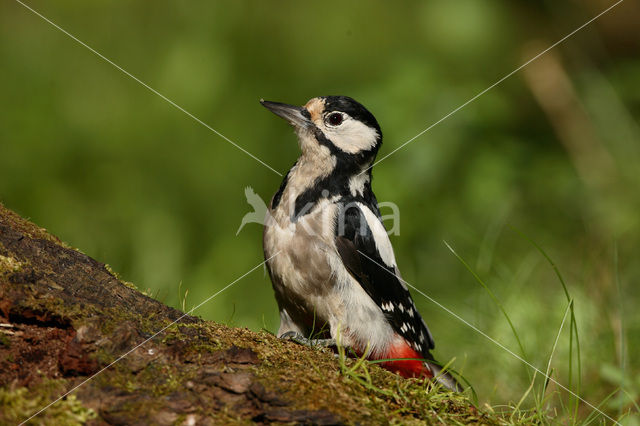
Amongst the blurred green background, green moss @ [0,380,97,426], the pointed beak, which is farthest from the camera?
the blurred green background

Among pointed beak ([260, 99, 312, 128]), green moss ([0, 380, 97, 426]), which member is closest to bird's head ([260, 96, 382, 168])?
pointed beak ([260, 99, 312, 128])

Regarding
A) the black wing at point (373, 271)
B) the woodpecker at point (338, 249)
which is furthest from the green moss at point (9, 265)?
the black wing at point (373, 271)

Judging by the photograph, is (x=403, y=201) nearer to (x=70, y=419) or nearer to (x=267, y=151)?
(x=267, y=151)

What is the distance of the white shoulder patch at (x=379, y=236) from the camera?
3.24m

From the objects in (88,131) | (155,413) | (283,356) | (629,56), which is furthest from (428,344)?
(629,56)

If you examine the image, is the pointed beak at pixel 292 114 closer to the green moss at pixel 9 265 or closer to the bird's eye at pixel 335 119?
the bird's eye at pixel 335 119

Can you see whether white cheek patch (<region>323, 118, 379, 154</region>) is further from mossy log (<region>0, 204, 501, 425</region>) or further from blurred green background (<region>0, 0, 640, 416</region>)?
mossy log (<region>0, 204, 501, 425</region>)

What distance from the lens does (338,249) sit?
3.04 metres

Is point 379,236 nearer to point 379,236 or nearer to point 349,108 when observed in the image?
point 379,236

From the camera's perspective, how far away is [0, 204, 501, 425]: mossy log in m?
1.61

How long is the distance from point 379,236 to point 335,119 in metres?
0.69

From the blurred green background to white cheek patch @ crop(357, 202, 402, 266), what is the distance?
735 millimetres

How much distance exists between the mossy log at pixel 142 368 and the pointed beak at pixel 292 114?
1577 mm

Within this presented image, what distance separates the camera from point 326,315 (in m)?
2.95
